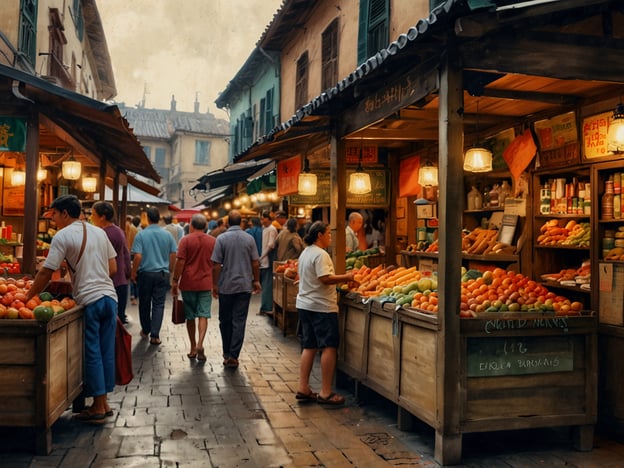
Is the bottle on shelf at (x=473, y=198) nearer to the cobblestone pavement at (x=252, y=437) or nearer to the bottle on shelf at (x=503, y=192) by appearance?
the bottle on shelf at (x=503, y=192)

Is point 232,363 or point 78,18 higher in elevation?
point 78,18

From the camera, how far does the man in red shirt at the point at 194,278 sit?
29.3ft

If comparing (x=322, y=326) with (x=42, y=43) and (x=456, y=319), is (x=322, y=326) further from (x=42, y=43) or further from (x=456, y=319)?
(x=42, y=43)

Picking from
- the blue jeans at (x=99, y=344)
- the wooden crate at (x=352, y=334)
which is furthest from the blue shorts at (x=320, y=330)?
the blue jeans at (x=99, y=344)

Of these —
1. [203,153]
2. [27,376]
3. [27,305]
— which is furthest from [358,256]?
[203,153]

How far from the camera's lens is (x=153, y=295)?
1023 cm

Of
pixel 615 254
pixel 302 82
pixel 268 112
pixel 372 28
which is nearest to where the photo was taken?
pixel 615 254

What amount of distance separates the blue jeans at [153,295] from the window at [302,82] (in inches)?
359

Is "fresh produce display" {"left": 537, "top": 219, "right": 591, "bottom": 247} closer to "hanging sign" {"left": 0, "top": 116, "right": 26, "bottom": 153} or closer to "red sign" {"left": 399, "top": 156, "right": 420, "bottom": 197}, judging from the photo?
"red sign" {"left": 399, "top": 156, "right": 420, "bottom": 197}

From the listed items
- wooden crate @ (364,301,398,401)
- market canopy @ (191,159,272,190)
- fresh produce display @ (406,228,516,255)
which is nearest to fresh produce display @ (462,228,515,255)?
fresh produce display @ (406,228,516,255)

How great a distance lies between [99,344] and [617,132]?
559 cm

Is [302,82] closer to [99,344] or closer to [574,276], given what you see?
[574,276]

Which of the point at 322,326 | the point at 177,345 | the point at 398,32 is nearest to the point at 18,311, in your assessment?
the point at 322,326

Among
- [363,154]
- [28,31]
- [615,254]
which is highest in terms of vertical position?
[28,31]
